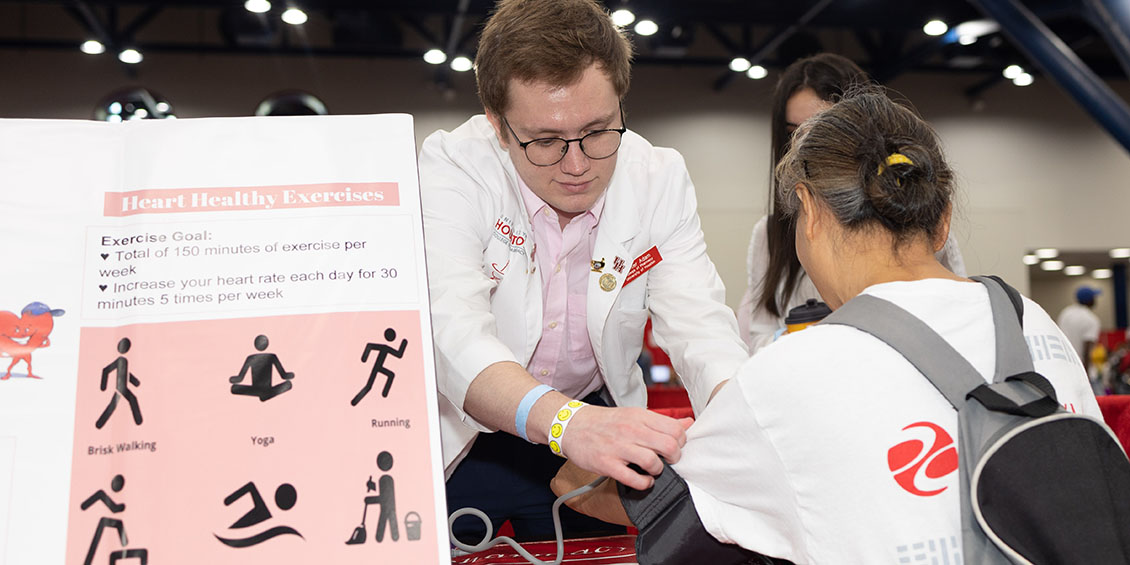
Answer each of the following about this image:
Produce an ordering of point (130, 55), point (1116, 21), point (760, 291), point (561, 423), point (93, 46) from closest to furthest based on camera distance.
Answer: point (561, 423), point (760, 291), point (1116, 21), point (93, 46), point (130, 55)

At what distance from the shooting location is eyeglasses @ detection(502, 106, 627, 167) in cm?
141

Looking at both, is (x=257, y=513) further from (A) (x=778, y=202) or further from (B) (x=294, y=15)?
(B) (x=294, y=15)

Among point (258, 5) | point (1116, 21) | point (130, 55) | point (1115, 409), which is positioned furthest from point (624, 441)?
point (130, 55)

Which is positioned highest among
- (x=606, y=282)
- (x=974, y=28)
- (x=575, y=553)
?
(x=974, y=28)

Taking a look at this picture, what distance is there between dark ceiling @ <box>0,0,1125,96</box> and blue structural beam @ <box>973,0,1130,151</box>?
0.77 meters

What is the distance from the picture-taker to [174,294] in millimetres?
905

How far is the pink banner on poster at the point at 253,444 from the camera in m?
0.81

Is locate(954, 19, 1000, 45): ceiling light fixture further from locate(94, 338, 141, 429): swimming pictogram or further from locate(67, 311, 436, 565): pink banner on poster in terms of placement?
locate(94, 338, 141, 429): swimming pictogram

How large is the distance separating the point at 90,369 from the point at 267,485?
216 mm

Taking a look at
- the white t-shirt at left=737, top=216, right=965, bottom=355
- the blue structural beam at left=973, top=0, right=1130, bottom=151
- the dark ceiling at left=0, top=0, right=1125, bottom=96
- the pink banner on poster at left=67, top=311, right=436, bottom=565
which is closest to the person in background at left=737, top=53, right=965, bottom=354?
the white t-shirt at left=737, top=216, right=965, bottom=355

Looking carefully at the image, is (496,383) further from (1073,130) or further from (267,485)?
(1073,130)

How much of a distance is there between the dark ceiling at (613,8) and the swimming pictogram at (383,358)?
6119mm

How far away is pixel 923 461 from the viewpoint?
815mm

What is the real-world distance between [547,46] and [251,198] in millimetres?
553
